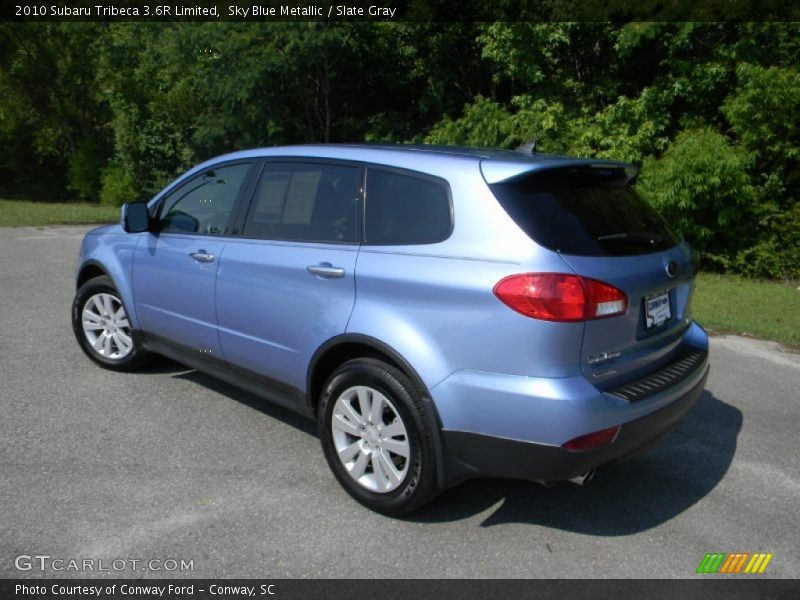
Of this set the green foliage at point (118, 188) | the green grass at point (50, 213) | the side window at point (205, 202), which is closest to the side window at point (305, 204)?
the side window at point (205, 202)

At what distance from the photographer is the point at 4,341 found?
20.2 ft

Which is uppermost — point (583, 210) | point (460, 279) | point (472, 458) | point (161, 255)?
point (583, 210)

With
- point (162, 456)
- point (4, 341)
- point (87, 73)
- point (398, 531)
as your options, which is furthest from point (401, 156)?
point (87, 73)

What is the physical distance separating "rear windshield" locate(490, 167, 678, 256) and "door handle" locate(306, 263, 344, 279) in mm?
904

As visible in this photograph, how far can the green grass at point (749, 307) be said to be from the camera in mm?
7398

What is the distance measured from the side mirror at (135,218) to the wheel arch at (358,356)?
1.89 meters

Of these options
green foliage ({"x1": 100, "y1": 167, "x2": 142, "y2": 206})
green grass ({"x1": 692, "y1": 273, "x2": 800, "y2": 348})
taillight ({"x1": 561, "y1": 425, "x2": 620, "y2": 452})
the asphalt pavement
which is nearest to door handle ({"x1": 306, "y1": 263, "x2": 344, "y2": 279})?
the asphalt pavement

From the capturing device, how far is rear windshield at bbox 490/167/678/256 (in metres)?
3.05

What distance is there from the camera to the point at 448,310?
120 inches

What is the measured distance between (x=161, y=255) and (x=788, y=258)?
405 inches

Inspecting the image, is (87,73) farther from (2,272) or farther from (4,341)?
(4,341)

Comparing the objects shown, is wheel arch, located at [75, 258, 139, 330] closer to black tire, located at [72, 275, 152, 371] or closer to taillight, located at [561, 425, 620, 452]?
black tire, located at [72, 275, 152, 371]

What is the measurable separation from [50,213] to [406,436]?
60.0ft

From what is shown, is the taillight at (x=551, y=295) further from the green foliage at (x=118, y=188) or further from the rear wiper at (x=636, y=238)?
the green foliage at (x=118, y=188)
